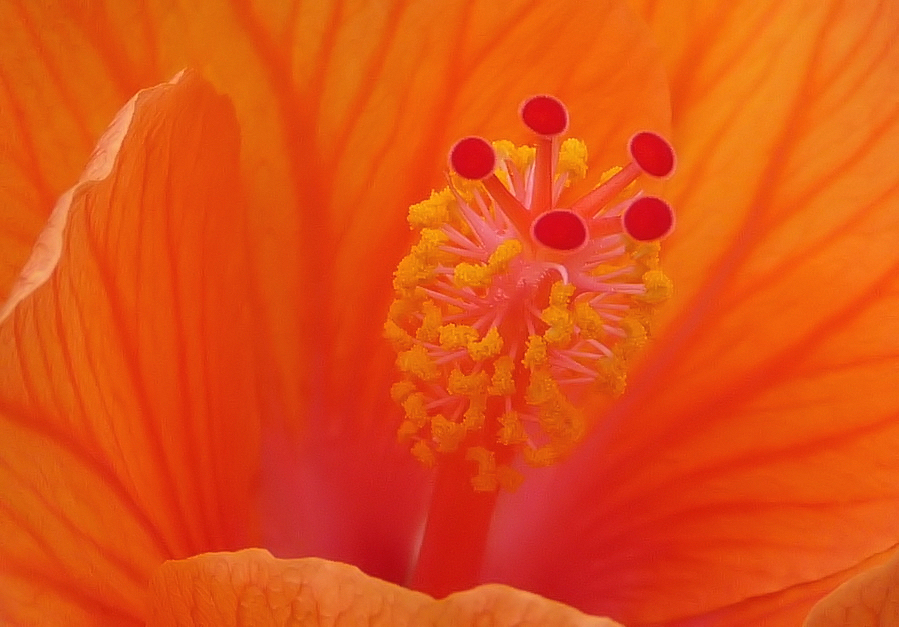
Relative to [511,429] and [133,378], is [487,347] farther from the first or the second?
[133,378]

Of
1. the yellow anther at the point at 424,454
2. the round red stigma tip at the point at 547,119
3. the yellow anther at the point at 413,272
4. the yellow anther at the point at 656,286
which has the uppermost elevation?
the round red stigma tip at the point at 547,119

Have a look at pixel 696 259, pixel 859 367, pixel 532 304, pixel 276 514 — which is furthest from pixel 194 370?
pixel 859 367

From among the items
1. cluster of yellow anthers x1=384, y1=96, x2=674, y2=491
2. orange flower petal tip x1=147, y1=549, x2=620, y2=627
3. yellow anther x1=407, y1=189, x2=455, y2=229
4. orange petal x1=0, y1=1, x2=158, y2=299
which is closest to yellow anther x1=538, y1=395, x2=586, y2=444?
cluster of yellow anthers x1=384, y1=96, x2=674, y2=491

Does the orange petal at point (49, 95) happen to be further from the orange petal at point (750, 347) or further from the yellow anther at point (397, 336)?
the orange petal at point (750, 347)

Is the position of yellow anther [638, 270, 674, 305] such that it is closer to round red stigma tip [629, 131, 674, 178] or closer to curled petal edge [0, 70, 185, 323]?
round red stigma tip [629, 131, 674, 178]

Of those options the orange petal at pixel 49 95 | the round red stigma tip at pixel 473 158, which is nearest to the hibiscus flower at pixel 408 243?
the orange petal at pixel 49 95

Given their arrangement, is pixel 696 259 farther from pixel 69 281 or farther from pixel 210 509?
pixel 69 281

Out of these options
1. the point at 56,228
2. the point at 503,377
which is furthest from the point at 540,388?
the point at 56,228
